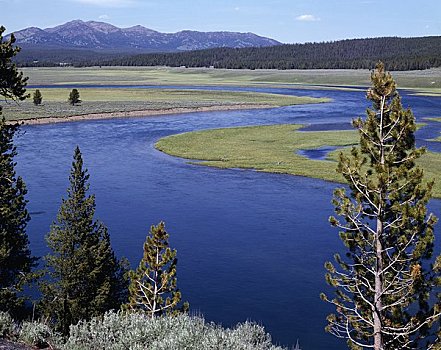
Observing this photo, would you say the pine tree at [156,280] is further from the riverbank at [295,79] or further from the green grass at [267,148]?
the riverbank at [295,79]

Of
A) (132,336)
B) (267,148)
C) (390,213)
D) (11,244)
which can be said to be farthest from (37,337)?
(267,148)

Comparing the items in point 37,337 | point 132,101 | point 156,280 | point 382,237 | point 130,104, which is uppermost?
point 382,237

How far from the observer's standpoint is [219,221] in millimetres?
34375

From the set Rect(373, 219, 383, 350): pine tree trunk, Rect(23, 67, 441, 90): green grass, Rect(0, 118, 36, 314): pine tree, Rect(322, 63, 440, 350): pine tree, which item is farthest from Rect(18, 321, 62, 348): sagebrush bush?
Rect(23, 67, 441, 90): green grass

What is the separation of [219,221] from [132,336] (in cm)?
2239

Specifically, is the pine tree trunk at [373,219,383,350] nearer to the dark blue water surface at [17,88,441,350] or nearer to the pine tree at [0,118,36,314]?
the dark blue water surface at [17,88,441,350]

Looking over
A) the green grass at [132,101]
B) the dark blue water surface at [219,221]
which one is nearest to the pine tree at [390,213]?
the dark blue water surface at [219,221]

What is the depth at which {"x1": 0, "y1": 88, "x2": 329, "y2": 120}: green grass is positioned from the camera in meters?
86.8

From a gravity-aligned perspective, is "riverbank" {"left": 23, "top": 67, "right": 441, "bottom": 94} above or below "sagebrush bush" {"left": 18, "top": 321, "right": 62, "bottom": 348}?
above

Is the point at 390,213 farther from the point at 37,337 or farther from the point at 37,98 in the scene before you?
the point at 37,98

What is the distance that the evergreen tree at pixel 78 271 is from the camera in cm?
2047

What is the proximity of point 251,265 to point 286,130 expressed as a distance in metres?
44.9

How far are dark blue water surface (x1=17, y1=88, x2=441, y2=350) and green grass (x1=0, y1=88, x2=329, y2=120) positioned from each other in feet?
81.1

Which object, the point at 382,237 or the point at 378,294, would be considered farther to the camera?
the point at 382,237
